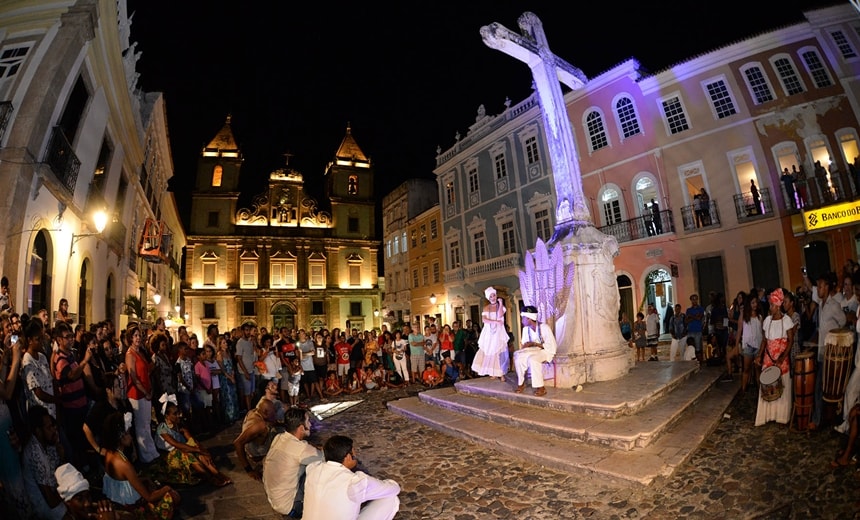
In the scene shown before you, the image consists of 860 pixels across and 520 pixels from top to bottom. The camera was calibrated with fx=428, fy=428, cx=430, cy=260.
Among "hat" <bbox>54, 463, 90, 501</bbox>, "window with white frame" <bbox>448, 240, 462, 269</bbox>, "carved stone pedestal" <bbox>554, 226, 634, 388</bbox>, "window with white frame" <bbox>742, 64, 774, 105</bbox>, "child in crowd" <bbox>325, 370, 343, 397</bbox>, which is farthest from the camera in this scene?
"window with white frame" <bbox>448, 240, 462, 269</bbox>

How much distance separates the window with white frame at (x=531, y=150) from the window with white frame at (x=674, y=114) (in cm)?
569

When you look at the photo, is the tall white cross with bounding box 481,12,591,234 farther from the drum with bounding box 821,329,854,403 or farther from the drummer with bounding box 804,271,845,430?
the drum with bounding box 821,329,854,403

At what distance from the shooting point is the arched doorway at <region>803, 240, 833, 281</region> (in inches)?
525

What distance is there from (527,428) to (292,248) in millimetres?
37451

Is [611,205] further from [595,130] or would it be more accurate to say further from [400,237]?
[400,237]

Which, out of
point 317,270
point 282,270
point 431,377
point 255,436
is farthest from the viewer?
point 317,270

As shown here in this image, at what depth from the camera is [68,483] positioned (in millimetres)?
3523

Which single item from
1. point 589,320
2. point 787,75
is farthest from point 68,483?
point 787,75

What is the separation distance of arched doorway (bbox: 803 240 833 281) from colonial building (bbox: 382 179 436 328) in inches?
845

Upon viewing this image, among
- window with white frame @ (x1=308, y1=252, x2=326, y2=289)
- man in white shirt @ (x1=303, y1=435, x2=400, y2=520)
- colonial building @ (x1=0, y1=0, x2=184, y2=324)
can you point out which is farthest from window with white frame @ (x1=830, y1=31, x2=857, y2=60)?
window with white frame @ (x1=308, y1=252, x2=326, y2=289)

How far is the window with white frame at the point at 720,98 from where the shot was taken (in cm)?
1563

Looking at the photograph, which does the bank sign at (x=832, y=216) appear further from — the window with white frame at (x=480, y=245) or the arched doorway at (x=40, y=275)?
the arched doorway at (x=40, y=275)

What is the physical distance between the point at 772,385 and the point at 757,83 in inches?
574

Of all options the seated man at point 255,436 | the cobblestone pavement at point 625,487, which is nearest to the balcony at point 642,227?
the cobblestone pavement at point 625,487
